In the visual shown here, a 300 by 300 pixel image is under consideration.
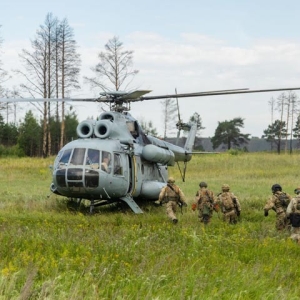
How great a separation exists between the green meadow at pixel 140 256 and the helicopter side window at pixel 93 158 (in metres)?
1.42

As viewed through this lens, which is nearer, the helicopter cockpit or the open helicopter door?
the helicopter cockpit

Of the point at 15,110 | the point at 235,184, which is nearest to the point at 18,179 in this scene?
the point at 235,184

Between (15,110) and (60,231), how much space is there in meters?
70.2

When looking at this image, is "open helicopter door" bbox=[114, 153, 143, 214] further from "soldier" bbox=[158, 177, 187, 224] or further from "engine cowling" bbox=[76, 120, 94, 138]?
"soldier" bbox=[158, 177, 187, 224]

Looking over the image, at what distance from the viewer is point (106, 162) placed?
1551 centimetres

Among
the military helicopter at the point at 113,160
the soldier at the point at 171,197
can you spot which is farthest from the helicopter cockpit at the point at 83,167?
the soldier at the point at 171,197

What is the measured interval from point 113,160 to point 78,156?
1015 millimetres

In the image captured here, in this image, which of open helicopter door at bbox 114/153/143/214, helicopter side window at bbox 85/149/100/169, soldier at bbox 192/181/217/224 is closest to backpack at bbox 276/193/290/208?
soldier at bbox 192/181/217/224

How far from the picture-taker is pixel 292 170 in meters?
37.8

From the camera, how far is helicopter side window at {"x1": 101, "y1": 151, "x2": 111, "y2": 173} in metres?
15.4

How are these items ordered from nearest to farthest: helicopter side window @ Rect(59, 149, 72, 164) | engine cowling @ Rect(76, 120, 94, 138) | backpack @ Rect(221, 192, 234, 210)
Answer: backpack @ Rect(221, 192, 234, 210)
helicopter side window @ Rect(59, 149, 72, 164)
engine cowling @ Rect(76, 120, 94, 138)

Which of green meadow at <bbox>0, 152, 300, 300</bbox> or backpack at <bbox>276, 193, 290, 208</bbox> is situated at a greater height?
backpack at <bbox>276, 193, 290, 208</bbox>

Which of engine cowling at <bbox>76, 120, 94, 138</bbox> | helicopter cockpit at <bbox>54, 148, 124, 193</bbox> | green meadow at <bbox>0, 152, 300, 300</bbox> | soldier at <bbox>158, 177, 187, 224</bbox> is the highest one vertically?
engine cowling at <bbox>76, 120, 94, 138</bbox>

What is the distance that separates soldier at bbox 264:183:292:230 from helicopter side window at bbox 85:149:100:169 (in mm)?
4782
